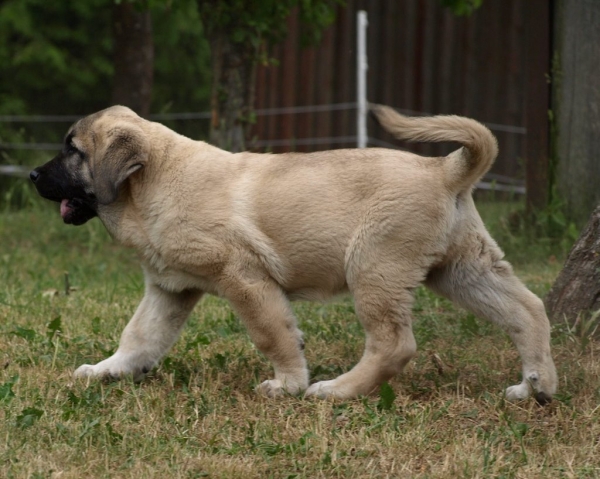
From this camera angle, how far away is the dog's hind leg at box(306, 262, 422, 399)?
13.8 ft

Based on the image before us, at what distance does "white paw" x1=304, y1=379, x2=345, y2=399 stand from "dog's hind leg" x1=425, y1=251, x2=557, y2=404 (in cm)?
67

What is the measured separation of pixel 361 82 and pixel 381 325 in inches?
334

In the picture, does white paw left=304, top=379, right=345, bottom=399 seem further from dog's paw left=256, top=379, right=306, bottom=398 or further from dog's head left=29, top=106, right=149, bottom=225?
dog's head left=29, top=106, right=149, bottom=225

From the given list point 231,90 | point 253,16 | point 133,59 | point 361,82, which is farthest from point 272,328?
point 361,82

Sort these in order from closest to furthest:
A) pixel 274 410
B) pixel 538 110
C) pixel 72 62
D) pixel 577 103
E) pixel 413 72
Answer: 1. pixel 274 410
2. pixel 577 103
3. pixel 538 110
4. pixel 413 72
5. pixel 72 62

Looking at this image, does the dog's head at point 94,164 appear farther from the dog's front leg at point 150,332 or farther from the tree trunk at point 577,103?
the tree trunk at point 577,103

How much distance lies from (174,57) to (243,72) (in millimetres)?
9190

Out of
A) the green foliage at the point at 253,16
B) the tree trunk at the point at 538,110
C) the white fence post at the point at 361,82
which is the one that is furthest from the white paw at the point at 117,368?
the white fence post at the point at 361,82

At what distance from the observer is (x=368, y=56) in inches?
521

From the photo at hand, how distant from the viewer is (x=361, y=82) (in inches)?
488

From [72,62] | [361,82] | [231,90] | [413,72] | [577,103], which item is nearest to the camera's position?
[577,103]

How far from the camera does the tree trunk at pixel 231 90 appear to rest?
27.6 ft

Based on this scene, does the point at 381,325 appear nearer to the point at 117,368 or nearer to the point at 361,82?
the point at 117,368

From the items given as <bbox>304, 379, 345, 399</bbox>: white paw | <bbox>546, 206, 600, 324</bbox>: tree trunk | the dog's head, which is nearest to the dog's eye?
the dog's head
